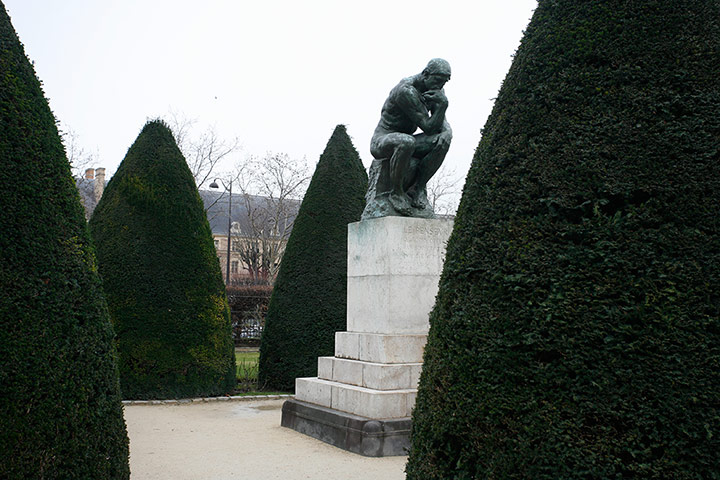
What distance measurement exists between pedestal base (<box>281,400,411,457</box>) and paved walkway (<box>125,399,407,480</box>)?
105mm

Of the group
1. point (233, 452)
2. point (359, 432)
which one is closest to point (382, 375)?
point (359, 432)

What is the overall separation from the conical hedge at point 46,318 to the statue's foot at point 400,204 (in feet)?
15.1

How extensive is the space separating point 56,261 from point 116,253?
7.85m

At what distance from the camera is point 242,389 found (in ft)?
40.3

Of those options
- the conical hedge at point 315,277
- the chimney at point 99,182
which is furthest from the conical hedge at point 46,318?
the chimney at point 99,182

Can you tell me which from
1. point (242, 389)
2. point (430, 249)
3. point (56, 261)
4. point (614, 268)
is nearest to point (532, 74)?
point (614, 268)

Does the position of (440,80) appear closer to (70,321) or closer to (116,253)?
(70,321)

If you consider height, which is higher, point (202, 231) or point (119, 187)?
point (119, 187)

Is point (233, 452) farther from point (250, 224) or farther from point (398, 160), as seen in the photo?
point (250, 224)

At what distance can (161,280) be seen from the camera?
1105 cm

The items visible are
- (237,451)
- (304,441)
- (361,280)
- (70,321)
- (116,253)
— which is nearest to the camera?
(70,321)

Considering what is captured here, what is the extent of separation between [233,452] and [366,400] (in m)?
1.60

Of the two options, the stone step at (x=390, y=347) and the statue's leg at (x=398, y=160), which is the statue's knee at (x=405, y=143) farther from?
the stone step at (x=390, y=347)

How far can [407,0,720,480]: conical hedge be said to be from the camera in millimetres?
2703
